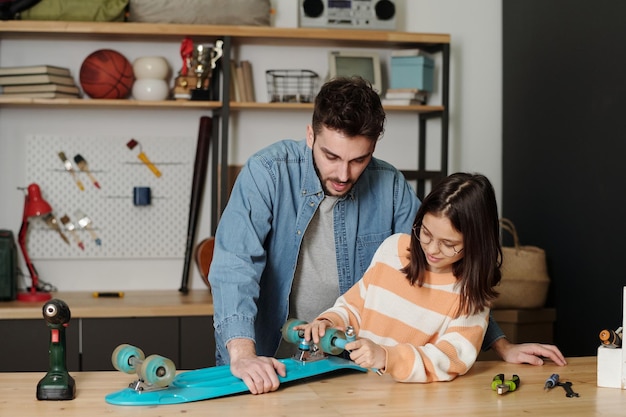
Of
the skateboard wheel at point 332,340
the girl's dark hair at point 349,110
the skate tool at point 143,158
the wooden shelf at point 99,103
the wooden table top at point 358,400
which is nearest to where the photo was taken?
the wooden table top at point 358,400

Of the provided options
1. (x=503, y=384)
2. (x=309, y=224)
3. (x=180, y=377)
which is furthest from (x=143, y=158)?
(x=503, y=384)

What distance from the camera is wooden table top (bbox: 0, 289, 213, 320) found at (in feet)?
12.4

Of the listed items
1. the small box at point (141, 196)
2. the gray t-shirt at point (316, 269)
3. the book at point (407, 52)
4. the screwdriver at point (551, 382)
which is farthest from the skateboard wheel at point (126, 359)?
the book at point (407, 52)

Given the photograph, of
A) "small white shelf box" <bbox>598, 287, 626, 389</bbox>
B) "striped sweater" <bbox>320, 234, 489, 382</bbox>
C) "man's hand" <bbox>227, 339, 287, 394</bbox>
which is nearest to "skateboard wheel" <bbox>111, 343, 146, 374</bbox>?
"man's hand" <bbox>227, 339, 287, 394</bbox>

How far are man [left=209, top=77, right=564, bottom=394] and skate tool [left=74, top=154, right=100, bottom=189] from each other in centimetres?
212

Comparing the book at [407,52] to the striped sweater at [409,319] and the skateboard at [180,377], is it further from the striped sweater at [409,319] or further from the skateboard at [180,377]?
the skateboard at [180,377]

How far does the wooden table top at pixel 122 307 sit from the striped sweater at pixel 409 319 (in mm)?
1691

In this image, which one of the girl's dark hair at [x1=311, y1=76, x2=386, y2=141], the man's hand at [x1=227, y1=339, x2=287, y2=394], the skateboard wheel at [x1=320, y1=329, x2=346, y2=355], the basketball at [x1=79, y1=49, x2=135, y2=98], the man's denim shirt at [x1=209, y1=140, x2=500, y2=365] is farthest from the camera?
the basketball at [x1=79, y1=49, x2=135, y2=98]

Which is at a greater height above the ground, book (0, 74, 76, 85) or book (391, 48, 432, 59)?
book (391, 48, 432, 59)

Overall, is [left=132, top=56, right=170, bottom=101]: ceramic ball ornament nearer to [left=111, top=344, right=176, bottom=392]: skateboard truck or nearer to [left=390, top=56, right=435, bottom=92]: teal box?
[left=390, top=56, right=435, bottom=92]: teal box

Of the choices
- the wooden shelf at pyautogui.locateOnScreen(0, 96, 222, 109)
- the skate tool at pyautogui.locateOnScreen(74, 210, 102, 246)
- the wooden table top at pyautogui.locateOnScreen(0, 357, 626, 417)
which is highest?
the wooden shelf at pyautogui.locateOnScreen(0, 96, 222, 109)

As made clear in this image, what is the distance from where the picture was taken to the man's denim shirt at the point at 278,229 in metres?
2.25

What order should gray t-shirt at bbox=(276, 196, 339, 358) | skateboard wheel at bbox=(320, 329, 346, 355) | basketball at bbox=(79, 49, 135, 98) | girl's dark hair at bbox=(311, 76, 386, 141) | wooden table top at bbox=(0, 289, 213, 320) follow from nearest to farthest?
1. skateboard wheel at bbox=(320, 329, 346, 355)
2. girl's dark hair at bbox=(311, 76, 386, 141)
3. gray t-shirt at bbox=(276, 196, 339, 358)
4. wooden table top at bbox=(0, 289, 213, 320)
5. basketball at bbox=(79, 49, 135, 98)

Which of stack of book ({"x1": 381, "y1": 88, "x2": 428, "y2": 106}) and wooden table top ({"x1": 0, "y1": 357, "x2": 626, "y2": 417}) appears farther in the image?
stack of book ({"x1": 381, "y1": 88, "x2": 428, "y2": 106})
